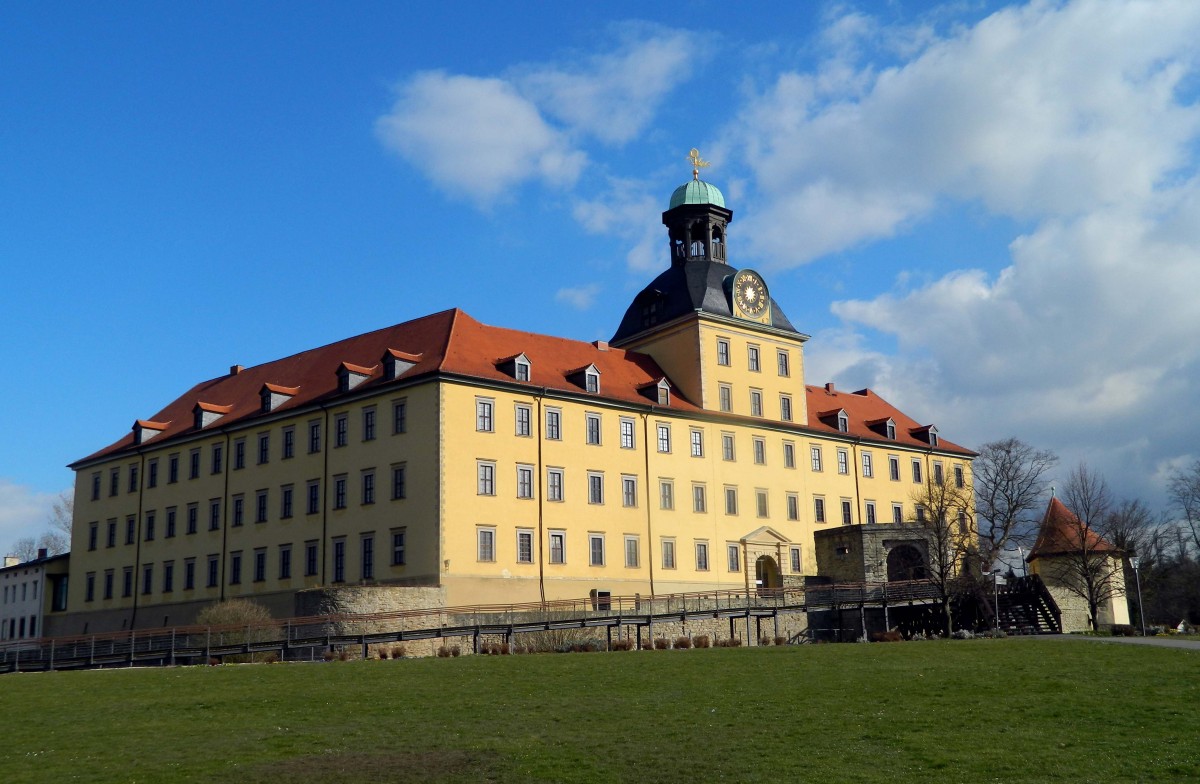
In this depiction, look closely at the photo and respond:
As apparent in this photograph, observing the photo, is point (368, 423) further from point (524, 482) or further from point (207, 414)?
point (207, 414)

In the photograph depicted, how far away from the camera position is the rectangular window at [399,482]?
50875 millimetres

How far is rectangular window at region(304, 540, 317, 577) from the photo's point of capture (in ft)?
176

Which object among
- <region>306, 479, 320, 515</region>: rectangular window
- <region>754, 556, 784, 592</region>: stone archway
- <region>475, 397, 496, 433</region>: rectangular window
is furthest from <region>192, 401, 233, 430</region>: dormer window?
<region>754, 556, 784, 592</region>: stone archway

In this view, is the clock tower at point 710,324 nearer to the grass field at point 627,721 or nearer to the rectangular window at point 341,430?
the rectangular window at point 341,430

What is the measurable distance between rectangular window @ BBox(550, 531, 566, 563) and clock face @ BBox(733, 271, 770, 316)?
1656cm

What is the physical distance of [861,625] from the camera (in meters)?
49.6

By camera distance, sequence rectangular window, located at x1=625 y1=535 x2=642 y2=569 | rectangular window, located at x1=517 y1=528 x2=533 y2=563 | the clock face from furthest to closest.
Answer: the clock face → rectangular window, located at x1=625 y1=535 x2=642 y2=569 → rectangular window, located at x1=517 y1=528 x2=533 y2=563

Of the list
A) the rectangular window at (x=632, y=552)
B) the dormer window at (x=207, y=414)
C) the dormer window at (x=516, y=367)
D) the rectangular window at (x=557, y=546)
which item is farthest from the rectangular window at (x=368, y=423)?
the rectangular window at (x=632, y=552)

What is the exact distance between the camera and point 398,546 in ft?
166

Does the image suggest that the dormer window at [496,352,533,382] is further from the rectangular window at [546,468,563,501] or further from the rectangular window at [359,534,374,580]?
the rectangular window at [359,534,374,580]

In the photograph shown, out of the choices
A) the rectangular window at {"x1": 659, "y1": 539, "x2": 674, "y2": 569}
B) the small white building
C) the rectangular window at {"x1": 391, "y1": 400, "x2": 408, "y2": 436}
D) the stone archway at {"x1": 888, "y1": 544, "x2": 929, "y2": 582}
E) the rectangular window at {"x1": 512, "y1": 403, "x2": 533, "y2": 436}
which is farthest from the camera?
the small white building

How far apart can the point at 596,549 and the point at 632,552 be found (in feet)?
6.70

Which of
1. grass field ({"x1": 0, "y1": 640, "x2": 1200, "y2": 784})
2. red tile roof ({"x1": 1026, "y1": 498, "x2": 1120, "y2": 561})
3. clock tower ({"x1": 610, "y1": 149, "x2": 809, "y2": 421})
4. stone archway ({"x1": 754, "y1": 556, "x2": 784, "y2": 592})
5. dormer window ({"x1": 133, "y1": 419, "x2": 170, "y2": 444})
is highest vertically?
clock tower ({"x1": 610, "y1": 149, "x2": 809, "y2": 421})

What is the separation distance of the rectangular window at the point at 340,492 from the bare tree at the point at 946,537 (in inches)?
952
